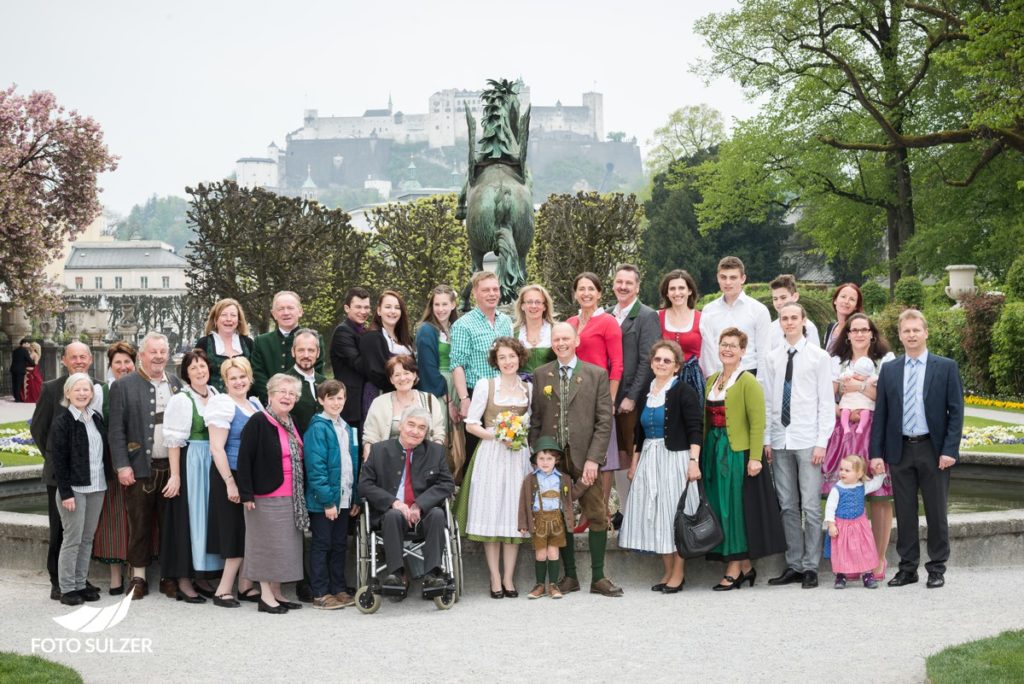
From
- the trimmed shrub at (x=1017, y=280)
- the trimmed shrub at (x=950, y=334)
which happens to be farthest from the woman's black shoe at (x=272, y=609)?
the trimmed shrub at (x=1017, y=280)

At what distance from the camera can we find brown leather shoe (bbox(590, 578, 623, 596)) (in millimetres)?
7047

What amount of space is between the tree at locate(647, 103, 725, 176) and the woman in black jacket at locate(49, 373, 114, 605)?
54106 mm

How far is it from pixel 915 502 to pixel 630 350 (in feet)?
6.49

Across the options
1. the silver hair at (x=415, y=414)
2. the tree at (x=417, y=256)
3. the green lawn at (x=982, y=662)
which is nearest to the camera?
the green lawn at (x=982, y=662)

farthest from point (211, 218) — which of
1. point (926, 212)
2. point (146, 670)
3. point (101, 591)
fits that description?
point (146, 670)

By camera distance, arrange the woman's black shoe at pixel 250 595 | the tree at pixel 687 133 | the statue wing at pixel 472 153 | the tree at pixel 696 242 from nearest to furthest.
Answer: the woman's black shoe at pixel 250 595 → the statue wing at pixel 472 153 → the tree at pixel 696 242 → the tree at pixel 687 133

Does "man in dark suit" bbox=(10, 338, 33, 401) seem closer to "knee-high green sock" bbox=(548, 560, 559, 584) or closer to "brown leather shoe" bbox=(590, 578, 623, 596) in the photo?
"knee-high green sock" bbox=(548, 560, 559, 584)

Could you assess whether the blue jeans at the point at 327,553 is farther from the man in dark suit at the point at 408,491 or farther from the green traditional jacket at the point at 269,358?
the green traditional jacket at the point at 269,358

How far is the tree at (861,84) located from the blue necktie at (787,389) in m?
22.1

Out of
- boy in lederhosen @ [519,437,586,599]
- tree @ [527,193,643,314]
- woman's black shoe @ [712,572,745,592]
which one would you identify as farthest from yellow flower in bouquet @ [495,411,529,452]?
tree @ [527,193,643,314]

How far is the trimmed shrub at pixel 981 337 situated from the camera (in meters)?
19.8

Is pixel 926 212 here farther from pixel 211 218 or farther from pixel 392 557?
pixel 392 557

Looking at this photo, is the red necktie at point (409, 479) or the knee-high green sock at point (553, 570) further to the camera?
the knee-high green sock at point (553, 570)

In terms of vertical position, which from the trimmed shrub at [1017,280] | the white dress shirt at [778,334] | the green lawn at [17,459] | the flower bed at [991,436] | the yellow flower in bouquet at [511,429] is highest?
the trimmed shrub at [1017,280]
